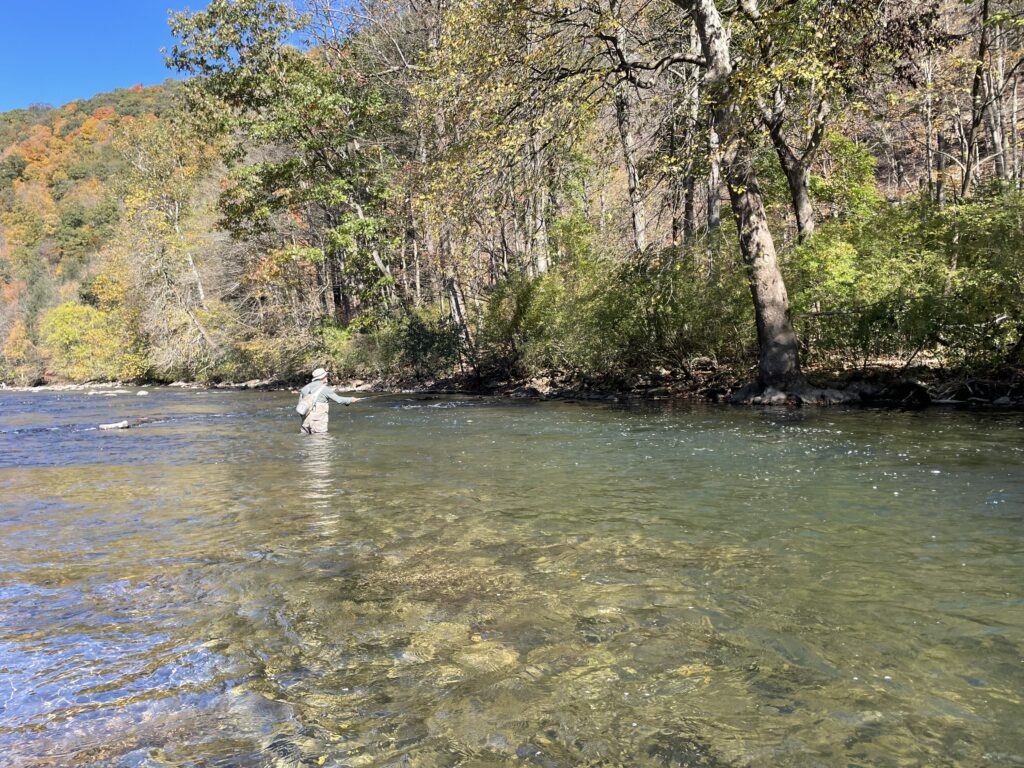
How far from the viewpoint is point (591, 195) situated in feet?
141

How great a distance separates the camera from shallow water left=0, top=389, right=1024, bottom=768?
2.88 metres

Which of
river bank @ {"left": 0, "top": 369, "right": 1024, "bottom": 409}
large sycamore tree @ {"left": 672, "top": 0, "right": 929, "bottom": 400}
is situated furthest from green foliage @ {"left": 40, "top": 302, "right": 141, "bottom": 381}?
large sycamore tree @ {"left": 672, "top": 0, "right": 929, "bottom": 400}

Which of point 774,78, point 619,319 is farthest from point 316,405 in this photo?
point 774,78

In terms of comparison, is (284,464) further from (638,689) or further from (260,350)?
(260,350)

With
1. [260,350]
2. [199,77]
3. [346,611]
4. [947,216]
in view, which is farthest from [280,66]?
[346,611]

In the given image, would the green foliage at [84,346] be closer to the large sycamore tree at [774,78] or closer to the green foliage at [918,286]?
the large sycamore tree at [774,78]

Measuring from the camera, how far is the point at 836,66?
10883 millimetres

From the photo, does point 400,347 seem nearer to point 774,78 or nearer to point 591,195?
point 774,78

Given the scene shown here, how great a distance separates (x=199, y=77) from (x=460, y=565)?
27.8 m

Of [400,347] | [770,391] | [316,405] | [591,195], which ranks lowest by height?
Answer: [770,391]

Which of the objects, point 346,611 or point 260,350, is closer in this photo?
point 346,611

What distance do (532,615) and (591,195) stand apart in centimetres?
4129

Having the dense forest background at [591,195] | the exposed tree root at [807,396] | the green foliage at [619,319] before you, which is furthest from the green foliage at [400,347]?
the exposed tree root at [807,396]

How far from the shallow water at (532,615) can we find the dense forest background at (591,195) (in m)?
6.57
